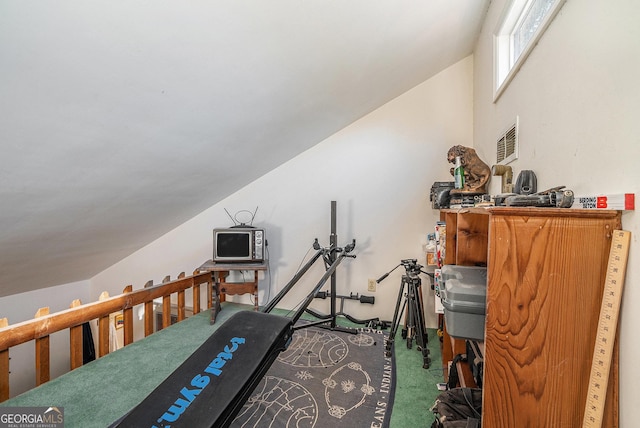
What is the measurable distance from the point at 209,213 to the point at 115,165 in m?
1.79

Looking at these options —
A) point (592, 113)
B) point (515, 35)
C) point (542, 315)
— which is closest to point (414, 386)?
point (542, 315)

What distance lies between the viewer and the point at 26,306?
3072 millimetres

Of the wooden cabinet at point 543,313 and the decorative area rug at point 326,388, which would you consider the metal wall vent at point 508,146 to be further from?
the decorative area rug at point 326,388

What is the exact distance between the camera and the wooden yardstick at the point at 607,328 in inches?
27.9

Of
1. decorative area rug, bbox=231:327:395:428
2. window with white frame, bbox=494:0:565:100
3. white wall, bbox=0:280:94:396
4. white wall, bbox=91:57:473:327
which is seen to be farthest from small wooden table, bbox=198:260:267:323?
window with white frame, bbox=494:0:565:100

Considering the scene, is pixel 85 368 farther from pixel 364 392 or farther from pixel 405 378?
pixel 405 378

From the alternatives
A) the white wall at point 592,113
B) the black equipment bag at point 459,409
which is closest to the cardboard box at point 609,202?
the white wall at point 592,113

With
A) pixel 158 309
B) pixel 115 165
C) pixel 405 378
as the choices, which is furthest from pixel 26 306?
pixel 405 378

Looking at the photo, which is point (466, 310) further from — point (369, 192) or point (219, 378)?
point (369, 192)

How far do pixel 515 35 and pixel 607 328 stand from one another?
201cm

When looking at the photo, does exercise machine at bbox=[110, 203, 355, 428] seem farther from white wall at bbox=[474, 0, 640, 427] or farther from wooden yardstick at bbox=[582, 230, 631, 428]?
white wall at bbox=[474, 0, 640, 427]

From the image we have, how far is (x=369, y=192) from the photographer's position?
2975 millimetres

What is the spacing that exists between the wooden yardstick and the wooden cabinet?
0.02m

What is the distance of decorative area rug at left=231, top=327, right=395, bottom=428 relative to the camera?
1.53m
